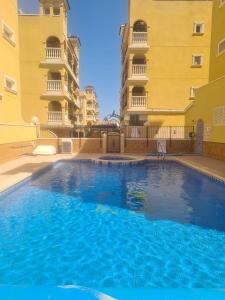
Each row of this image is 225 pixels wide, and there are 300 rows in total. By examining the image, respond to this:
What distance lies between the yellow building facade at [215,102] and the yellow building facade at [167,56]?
17.5ft

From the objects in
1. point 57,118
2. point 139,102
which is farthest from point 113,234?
point 57,118

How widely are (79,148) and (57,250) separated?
14873mm

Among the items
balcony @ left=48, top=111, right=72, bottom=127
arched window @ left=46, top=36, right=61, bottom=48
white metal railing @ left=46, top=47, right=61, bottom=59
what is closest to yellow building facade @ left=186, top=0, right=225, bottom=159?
balcony @ left=48, top=111, right=72, bottom=127

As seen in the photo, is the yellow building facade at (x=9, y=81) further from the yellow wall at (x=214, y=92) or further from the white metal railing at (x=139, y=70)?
the yellow wall at (x=214, y=92)

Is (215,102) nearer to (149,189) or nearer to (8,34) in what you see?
(149,189)

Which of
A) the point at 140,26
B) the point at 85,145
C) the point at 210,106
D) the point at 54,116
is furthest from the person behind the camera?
the point at 54,116

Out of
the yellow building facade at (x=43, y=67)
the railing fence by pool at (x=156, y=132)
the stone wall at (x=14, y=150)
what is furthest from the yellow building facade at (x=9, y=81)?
the railing fence by pool at (x=156, y=132)

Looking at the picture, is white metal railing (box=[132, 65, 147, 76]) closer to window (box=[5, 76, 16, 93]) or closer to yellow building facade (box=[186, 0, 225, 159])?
yellow building facade (box=[186, 0, 225, 159])

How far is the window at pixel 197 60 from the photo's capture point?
76.8ft

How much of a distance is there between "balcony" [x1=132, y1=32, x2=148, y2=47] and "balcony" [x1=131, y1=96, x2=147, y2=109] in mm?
5340

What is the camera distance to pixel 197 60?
23.7 meters

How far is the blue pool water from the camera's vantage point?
3.95 metres

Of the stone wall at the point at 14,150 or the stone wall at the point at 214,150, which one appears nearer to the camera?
the stone wall at the point at 14,150

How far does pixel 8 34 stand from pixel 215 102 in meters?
15.1
